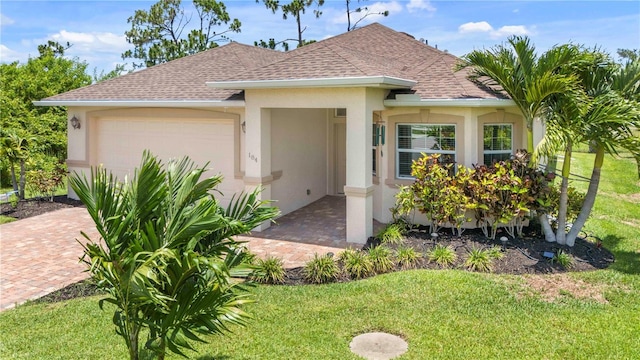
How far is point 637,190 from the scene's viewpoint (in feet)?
59.2

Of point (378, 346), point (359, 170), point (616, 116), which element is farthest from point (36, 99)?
point (616, 116)

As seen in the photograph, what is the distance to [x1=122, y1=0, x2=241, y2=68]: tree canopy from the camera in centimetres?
3512

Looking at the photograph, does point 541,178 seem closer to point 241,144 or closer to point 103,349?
point 241,144

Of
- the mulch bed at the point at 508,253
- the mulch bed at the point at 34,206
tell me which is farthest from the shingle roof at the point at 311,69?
the mulch bed at the point at 34,206

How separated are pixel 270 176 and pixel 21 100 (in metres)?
17.0

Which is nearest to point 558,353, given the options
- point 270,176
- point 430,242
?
point 430,242

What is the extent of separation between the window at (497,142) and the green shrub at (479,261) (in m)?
3.23

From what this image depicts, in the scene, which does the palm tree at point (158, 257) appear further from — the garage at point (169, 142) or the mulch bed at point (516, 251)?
the garage at point (169, 142)

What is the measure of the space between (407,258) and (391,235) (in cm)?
129

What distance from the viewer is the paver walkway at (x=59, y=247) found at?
832 centimetres

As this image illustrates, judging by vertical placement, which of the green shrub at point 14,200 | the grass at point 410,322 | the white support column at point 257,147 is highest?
the white support column at point 257,147

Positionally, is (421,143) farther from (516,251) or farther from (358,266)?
(358,266)

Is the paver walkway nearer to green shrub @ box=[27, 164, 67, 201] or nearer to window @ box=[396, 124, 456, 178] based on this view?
green shrub @ box=[27, 164, 67, 201]

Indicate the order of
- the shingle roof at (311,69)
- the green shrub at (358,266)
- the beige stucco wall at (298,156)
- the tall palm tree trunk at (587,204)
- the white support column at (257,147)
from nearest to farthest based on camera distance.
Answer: the green shrub at (358,266) < the tall palm tree trunk at (587,204) < the shingle roof at (311,69) < the white support column at (257,147) < the beige stucco wall at (298,156)
